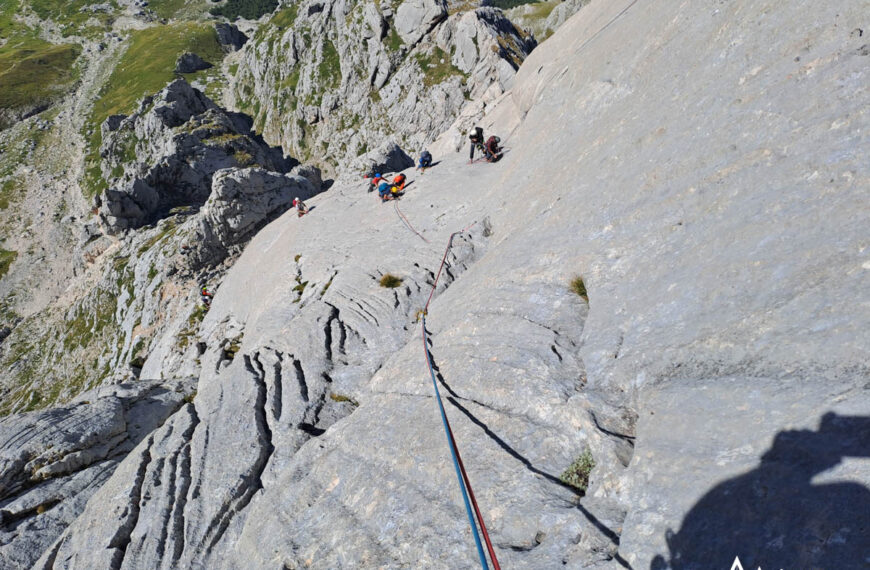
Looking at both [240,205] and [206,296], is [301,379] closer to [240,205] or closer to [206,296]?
[206,296]

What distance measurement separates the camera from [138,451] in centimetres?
1579

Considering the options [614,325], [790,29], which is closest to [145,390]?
[614,325]

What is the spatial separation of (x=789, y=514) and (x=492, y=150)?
92.2 ft

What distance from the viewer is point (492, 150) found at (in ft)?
98.8

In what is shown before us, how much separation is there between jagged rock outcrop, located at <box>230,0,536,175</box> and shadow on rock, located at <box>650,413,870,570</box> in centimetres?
6725

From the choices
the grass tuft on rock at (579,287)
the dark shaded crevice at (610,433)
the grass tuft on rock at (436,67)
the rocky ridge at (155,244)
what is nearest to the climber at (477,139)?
the grass tuft on rock at (579,287)

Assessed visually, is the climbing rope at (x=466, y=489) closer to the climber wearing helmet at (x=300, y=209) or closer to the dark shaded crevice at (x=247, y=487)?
the dark shaded crevice at (x=247, y=487)

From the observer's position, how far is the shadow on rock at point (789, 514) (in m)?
4.74

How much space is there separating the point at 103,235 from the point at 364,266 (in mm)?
79060

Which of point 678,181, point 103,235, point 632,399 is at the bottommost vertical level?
point 632,399

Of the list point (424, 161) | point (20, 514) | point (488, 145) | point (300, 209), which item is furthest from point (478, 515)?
point (300, 209)

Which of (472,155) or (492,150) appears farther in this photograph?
(472,155)

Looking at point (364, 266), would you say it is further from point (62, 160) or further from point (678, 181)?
point (62, 160)

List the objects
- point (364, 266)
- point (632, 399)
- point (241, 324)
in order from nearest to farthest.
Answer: point (632, 399) → point (364, 266) → point (241, 324)
